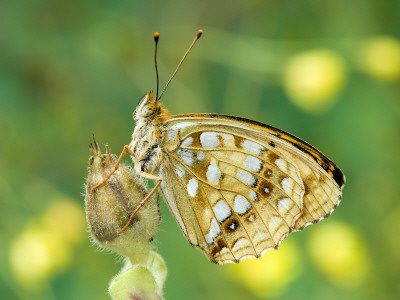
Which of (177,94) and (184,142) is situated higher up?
(184,142)

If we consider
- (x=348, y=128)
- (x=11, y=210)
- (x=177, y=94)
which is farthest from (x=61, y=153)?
(x=348, y=128)

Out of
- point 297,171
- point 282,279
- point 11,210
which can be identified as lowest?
point 11,210

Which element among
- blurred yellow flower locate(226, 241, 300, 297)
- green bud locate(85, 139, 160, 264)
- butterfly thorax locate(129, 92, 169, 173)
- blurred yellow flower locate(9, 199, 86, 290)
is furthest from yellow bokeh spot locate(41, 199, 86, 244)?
green bud locate(85, 139, 160, 264)

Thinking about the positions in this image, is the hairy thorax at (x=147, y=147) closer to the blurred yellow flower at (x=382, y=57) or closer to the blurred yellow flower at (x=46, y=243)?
the blurred yellow flower at (x=46, y=243)

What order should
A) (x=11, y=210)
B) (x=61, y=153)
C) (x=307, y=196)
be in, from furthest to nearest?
(x=61, y=153) < (x=11, y=210) < (x=307, y=196)

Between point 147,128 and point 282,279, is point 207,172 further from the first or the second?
point 282,279

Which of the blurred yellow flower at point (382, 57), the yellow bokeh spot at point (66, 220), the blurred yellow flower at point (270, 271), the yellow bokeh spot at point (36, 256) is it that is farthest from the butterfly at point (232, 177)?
the blurred yellow flower at point (382, 57)

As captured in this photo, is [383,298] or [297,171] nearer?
[297,171]

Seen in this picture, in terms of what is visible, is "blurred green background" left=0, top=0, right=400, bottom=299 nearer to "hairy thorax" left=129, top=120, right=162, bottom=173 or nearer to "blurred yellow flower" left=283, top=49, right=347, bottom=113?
"blurred yellow flower" left=283, top=49, right=347, bottom=113
